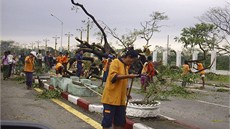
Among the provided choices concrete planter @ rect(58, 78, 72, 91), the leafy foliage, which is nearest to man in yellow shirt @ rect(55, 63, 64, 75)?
concrete planter @ rect(58, 78, 72, 91)

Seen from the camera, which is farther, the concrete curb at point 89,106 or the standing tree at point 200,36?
the standing tree at point 200,36

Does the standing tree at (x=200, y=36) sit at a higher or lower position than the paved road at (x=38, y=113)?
higher

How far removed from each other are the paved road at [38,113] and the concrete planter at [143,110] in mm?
959

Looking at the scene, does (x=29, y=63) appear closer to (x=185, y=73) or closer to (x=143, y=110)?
(x=185, y=73)

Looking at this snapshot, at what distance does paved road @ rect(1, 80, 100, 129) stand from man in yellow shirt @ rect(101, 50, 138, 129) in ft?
5.57

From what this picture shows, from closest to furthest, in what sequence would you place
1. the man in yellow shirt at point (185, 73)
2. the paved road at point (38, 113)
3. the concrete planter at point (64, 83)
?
the paved road at point (38, 113), the man in yellow shirt at point (185, 73), the concrete planter at point (64, 83)

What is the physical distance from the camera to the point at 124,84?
18.6ft

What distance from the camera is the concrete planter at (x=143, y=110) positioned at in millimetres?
7246

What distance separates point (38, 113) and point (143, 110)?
9.73ft

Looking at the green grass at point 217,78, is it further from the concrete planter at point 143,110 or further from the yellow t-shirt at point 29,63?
the concrete planter at point 143,110

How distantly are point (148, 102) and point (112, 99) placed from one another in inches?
92.7

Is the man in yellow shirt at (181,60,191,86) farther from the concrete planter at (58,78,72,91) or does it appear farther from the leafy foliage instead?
the leafy foliage

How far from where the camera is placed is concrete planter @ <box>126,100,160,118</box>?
7246 mm

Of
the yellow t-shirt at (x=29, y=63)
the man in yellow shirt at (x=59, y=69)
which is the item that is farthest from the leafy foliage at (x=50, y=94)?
the man in yellow shirt at (x=59, y=69)
